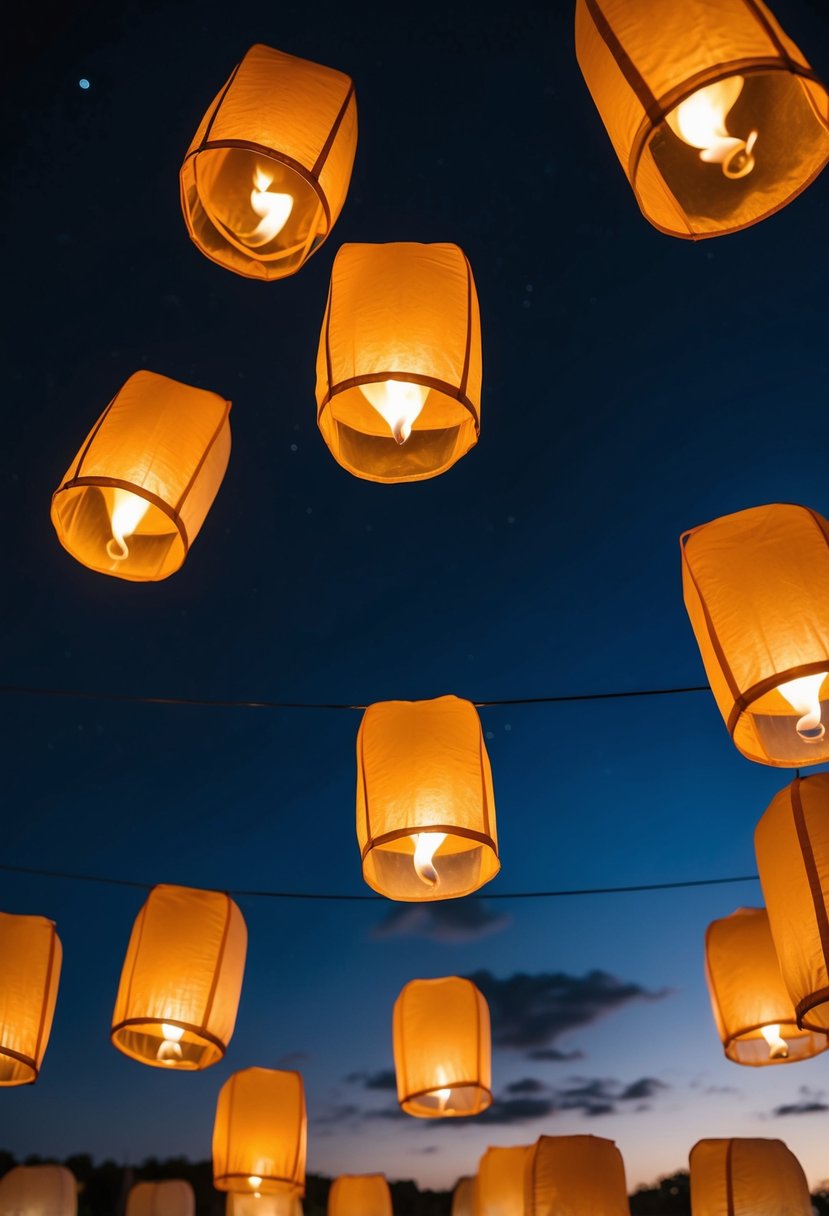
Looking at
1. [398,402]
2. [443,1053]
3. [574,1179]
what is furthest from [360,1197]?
[398,402]

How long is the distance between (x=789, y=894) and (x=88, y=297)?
420 centimetres

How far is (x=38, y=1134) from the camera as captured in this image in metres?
10.2

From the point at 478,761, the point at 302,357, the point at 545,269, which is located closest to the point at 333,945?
the point at 302,357

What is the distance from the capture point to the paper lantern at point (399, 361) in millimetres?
2094

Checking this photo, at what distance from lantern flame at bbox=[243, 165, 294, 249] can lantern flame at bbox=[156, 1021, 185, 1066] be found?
84.4 inches

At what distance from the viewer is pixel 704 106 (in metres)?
1.70

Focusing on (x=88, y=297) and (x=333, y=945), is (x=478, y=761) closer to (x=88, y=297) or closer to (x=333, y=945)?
(x=88, y=297)

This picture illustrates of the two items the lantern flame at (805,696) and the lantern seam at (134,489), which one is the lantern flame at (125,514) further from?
the lantern flame at (805,696)

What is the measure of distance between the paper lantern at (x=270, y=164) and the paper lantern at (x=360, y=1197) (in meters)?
4.97

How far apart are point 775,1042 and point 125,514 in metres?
2.35

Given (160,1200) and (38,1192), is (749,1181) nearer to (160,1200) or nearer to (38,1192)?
(38,1192)

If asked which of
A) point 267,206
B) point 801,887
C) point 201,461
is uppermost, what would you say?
point 267,206

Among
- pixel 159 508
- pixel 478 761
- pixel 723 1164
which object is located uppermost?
pixel 159 508

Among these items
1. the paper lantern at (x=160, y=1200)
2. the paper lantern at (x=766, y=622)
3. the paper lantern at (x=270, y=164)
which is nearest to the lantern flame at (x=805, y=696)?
the paper lantern at (x=766, y=622)
